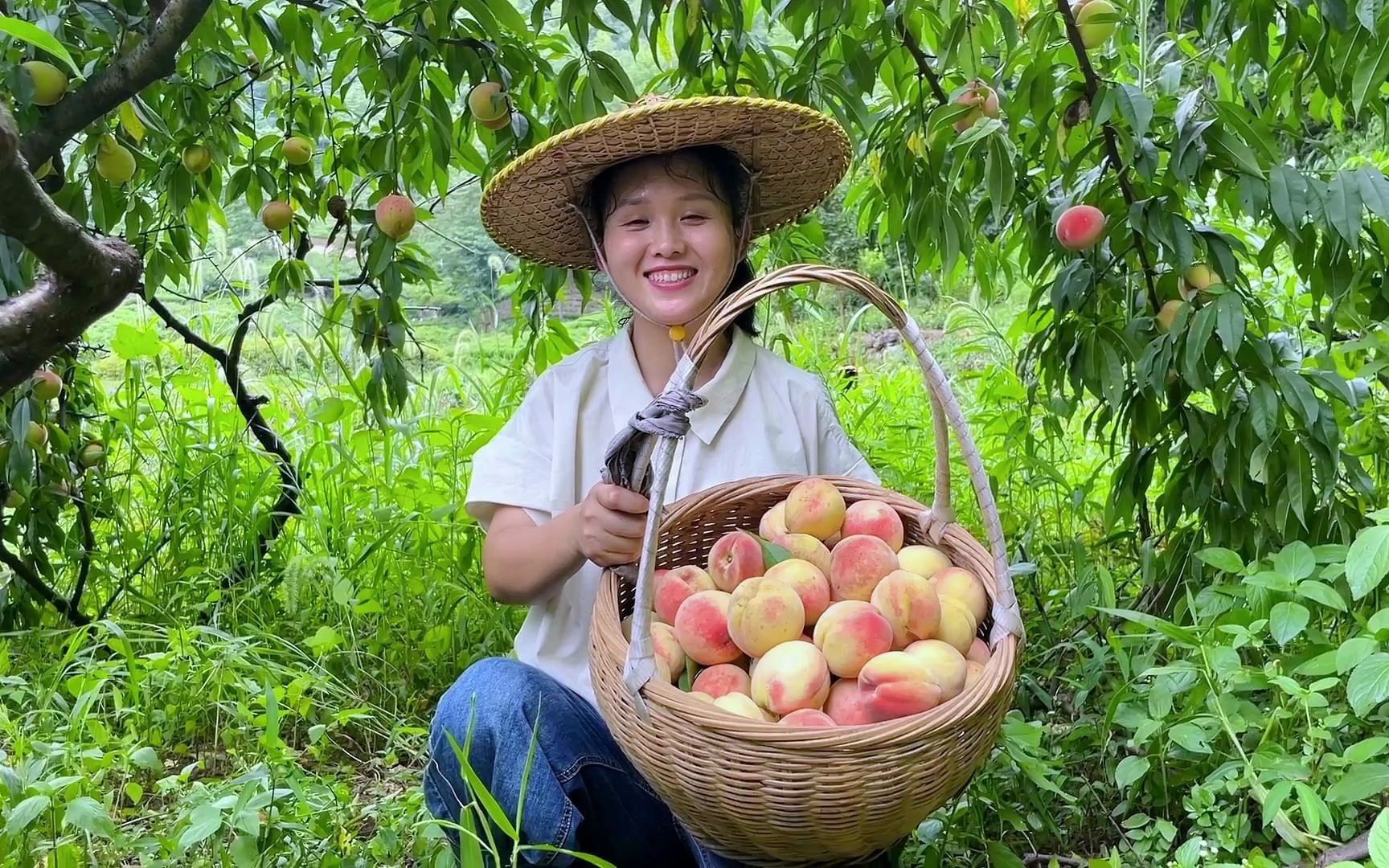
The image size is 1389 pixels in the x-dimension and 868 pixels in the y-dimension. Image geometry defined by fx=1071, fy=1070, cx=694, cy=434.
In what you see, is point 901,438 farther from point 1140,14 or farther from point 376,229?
point 376,229

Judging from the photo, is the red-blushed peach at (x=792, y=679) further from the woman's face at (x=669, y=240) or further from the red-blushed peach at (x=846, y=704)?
the woman's face at (x=669, y=240)

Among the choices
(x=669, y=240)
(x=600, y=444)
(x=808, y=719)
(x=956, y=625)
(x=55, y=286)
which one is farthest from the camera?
(x=600, y=444)

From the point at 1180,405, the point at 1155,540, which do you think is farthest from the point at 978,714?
the point at 1155,540

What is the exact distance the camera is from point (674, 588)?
112 cm

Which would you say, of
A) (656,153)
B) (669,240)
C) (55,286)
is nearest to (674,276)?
(669,240)

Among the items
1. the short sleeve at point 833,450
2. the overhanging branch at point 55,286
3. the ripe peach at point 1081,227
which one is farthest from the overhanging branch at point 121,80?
the ripe peach at point 1081,227

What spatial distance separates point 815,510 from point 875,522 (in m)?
0.07

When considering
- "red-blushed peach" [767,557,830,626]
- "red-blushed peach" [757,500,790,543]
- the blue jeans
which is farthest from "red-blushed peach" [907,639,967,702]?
the blue jeans

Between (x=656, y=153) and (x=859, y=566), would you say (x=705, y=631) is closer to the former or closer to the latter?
(x=859, y=566)

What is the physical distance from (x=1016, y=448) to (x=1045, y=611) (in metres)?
0.48

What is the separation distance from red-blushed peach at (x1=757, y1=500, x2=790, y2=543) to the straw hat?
440 millimetres

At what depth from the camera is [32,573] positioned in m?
1.96

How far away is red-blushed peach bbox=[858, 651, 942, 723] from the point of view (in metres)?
0.93

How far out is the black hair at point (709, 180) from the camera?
129cm
